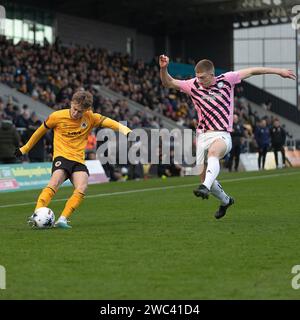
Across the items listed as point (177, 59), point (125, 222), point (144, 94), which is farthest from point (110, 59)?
point (125, 222)

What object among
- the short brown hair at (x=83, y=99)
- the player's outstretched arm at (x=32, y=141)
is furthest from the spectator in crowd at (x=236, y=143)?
the short brown hair at (x=83, y=99)

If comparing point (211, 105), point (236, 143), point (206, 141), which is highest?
point (211, 105)

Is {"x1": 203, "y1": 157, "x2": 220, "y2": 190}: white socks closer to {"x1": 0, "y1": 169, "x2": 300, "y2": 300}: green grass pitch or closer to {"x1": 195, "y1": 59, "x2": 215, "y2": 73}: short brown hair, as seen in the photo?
{"x1": 0, "y1": 169, "x2": 300, "y2": 300}: green grass pitch

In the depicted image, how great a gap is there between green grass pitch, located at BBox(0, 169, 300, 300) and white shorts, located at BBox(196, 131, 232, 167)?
95 cm

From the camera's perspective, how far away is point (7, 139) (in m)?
23.5

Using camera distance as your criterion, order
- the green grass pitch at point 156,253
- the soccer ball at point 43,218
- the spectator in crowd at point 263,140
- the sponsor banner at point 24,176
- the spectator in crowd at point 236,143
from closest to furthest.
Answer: the green grass pitch at point 156,253
the soccer ball at point 43,218
the sponsor banner at point 24,176
the spectator in crowd at point 236,143
the spectator in crowd at point 263,140

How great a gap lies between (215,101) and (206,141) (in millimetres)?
585

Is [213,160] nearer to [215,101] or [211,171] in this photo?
[211,171]

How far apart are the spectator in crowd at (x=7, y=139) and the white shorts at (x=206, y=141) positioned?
1143 cm

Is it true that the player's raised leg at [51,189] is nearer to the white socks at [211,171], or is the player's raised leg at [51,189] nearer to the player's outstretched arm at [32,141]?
the player's outstretched arm at [32,141]

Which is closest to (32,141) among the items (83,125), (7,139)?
(83,125)

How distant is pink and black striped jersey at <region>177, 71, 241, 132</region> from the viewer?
12.3 meters

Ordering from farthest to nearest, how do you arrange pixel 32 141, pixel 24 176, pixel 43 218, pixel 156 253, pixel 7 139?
pixel 24 176
pixel 7 139
pixel 32 141
pixel 43 218
pixel 156 253

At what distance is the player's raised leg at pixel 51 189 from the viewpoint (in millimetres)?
12070
